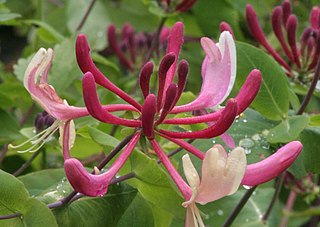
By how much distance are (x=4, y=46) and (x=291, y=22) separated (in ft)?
7.48

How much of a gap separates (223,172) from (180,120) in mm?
142

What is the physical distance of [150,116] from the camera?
31.6 inches

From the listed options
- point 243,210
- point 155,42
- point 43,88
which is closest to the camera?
point 43,88

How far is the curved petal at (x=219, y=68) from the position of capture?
0.86 meters

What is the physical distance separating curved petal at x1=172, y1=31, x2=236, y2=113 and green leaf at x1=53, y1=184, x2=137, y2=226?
0.16m

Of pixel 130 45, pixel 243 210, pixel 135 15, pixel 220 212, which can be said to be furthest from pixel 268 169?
pixel 135 15

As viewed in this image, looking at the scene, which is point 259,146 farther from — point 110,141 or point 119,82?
point 119,82

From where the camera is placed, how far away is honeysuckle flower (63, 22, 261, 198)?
31.3 inches

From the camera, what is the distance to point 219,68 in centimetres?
86

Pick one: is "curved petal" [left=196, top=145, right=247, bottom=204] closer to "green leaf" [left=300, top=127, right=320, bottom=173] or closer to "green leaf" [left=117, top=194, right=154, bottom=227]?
"green leaf" [left=117, top=194, right=154, bottom=227]

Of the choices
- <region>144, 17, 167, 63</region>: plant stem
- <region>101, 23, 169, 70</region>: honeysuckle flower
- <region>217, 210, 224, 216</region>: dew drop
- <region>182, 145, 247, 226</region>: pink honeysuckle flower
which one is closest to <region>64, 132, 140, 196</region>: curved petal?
<region>182, 145, 247, 226</region>: pink honeysuckle flower

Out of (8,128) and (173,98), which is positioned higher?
(173,98)

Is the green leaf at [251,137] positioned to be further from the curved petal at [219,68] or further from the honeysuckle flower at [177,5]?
the honeysuckle flower at [177,5]

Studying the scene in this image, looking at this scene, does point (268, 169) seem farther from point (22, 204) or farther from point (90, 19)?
point (90, 19)
